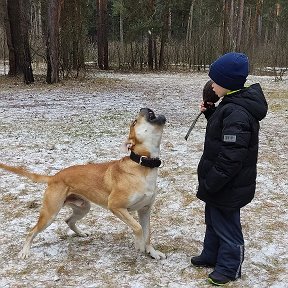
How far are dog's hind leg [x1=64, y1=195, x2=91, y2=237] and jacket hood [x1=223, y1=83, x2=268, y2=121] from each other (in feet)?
5.54

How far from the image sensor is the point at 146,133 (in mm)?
3641

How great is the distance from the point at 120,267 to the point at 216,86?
1.72 meters

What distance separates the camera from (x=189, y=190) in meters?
5.89

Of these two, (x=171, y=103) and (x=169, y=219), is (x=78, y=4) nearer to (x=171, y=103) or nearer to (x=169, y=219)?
(x=171, y=103)

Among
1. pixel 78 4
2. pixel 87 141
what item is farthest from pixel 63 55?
pixel 87 141

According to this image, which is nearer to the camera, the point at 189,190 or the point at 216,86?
the point at 216,86

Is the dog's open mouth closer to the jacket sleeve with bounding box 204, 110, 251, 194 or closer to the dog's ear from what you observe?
the dog's ear

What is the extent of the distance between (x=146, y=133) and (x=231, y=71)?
0.84m

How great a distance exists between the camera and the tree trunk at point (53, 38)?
1606 cm

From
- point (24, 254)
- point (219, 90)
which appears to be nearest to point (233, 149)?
point (219, 90)

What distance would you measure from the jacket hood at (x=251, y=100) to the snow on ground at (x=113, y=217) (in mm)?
1369

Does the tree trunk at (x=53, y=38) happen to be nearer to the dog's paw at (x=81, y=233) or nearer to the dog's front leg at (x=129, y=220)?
the dog's paw at (x=81, y=233)

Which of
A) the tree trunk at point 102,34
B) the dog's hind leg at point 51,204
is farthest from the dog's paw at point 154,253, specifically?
the tree trunk at point 102,34

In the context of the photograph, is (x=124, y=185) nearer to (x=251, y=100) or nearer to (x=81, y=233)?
(x=81, y=233)
